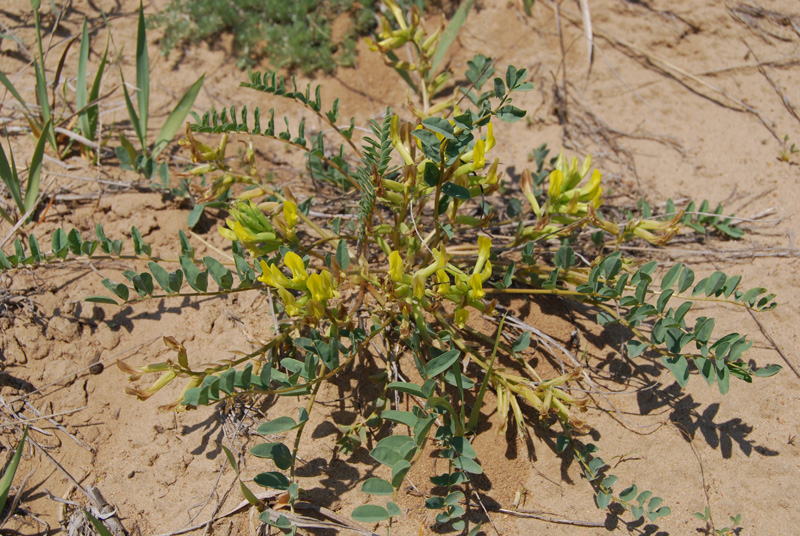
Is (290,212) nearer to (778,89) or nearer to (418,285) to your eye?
(418,285)

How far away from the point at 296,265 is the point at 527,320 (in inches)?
39.4

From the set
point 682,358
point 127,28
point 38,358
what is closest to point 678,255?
point 682,358

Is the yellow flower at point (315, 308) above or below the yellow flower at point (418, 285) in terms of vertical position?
below

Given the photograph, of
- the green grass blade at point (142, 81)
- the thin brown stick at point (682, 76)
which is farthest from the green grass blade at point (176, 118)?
the thin brown stick at point (682, 76)

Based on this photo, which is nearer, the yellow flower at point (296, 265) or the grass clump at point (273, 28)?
the yellow flower at point (296, 265)

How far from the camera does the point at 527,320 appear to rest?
2.21 meters

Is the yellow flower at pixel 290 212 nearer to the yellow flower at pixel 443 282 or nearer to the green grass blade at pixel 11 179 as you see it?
the yellow flower at pixel 443 282

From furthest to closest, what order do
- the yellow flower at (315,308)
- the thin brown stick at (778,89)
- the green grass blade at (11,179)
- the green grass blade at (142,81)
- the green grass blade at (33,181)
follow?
the thin brown stick at (778,89) → the green grass blade at (142,81) → the green grass blade at (33,181) → the green grass blade at (11,179) → the yellow flower at (315,308)

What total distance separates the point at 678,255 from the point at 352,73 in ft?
6.70

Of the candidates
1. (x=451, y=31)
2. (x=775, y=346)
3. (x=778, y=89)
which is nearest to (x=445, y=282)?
(x=775, y=346)

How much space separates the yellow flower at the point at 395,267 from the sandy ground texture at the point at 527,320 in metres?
0.53

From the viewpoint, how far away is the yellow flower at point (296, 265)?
1.63 metres

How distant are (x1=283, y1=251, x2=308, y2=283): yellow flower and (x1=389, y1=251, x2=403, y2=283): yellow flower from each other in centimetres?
26

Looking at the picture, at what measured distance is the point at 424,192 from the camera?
6.25 ft
